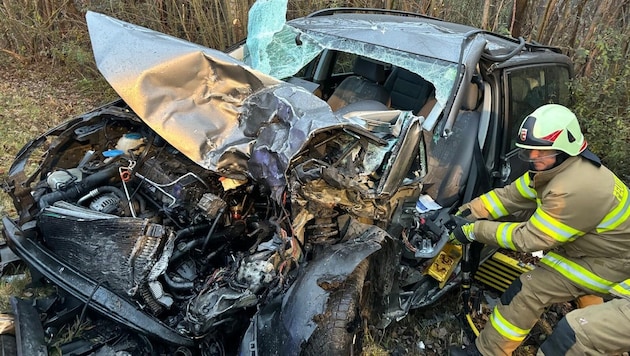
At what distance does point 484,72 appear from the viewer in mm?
3221

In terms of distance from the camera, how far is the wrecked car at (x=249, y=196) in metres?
2.41

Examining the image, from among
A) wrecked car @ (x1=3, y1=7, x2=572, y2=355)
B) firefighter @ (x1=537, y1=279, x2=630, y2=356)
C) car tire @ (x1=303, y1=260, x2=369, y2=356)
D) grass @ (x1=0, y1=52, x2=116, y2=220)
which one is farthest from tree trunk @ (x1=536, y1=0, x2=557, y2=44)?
grass @ (x1=0, y1=52, x2=116, y2=220)

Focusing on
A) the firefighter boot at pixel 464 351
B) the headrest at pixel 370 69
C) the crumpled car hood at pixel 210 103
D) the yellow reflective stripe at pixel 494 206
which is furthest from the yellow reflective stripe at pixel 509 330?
the headrest at pixel 370 69

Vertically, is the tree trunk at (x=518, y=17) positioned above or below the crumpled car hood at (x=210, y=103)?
below

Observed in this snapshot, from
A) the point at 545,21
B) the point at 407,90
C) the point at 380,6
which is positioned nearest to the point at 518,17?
the point at 545,21

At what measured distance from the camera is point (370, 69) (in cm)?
381

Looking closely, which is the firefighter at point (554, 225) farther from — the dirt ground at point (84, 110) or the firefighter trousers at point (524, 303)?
the dirt ground at point (84, 110)

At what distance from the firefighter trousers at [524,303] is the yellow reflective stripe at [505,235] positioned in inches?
13.5

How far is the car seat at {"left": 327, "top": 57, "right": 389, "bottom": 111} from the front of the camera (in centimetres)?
377

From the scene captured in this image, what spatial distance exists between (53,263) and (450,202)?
2.51 m

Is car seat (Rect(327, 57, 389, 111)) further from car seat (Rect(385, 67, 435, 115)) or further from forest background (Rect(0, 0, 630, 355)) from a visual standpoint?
forest background (Rect(0, 0, 630, 355))

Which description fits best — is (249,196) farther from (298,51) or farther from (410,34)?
(410,34)

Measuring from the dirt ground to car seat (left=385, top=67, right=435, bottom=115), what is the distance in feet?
4.84

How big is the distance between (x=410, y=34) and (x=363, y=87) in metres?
0.62
